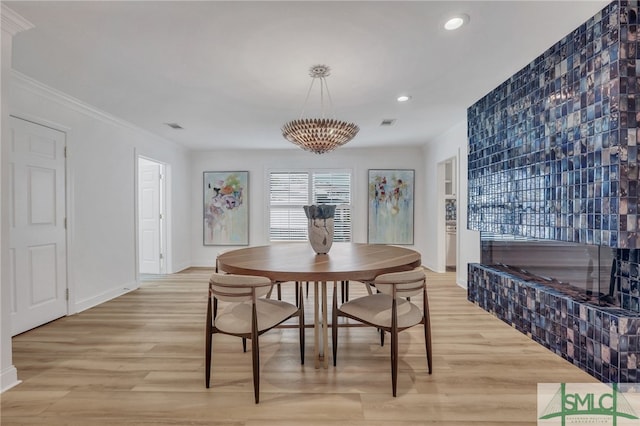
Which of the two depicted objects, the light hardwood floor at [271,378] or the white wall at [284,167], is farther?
the white wall at [284,167]

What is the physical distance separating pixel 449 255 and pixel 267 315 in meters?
4.73

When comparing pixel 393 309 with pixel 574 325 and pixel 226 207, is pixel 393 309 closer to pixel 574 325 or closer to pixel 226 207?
pixel 574 325

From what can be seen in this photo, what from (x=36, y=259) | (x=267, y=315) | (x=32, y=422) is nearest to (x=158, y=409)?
(x=32, y=422)

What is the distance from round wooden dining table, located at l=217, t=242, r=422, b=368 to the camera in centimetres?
180

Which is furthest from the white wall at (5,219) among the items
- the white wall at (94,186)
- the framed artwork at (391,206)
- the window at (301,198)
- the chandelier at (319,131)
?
the framed artwork at (391,206)

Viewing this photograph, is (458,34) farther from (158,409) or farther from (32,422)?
(32,422)

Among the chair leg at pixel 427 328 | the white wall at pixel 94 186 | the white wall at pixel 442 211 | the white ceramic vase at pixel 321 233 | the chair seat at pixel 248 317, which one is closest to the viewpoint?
the chair seat at pixel 248 317

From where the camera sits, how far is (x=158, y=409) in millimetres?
1772

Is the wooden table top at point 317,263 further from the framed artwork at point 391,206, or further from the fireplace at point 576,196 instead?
the framed artwork at point 391,206

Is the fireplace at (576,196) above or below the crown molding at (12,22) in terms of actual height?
below

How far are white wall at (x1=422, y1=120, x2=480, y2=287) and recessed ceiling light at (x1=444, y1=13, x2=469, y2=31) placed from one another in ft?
7.71

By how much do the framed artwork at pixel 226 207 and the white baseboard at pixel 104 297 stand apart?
1.87 metres

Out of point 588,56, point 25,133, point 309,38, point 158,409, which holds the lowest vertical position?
point 158,409

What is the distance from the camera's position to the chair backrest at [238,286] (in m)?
1.73
